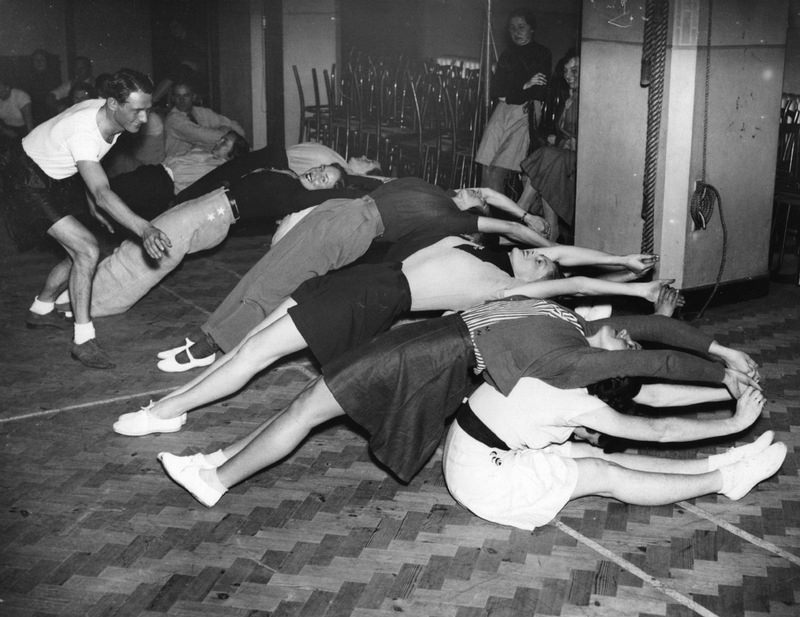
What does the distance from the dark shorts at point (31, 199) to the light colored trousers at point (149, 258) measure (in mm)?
493

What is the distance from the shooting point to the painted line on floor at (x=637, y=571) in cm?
314

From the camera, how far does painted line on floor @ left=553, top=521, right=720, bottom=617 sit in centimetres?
314

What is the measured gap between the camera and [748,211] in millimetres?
6242

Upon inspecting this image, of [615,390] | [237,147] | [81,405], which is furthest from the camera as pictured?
[237,147]

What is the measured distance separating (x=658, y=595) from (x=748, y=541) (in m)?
0.54

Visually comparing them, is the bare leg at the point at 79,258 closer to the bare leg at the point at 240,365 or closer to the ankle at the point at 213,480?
the bare leg at the point at 240,365

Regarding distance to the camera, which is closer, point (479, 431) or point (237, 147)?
point (479, 431)

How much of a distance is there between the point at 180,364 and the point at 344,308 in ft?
4.73

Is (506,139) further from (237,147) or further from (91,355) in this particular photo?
(91,355)

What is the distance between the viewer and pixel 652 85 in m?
5.56

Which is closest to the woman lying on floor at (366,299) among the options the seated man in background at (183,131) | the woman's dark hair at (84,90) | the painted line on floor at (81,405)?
the painted line on floor at (81,405)

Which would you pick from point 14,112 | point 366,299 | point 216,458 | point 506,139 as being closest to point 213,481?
point 216,458

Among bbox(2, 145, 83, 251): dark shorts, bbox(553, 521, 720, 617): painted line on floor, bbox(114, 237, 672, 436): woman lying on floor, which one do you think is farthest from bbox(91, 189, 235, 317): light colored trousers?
bbox(553, 521, 720, 617): painted line on floor

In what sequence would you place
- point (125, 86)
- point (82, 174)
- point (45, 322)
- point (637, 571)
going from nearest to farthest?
point (637, 571) → point (125, 86) → point (82, 174) → point (45, 322)
